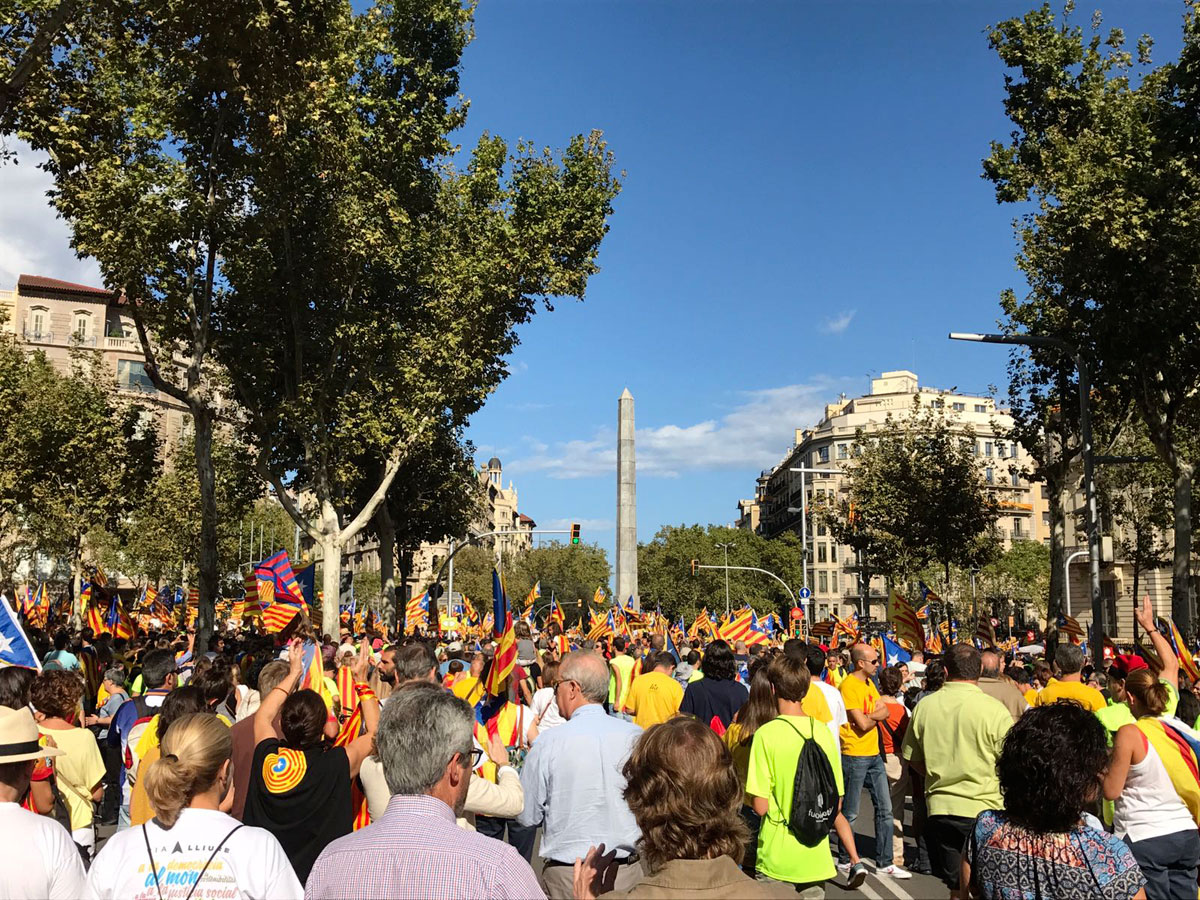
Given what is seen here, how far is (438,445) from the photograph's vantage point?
31.2m

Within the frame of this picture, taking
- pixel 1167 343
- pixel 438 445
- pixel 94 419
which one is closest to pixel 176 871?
pixel 1167 343

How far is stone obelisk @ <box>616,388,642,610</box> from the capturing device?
44312 mm

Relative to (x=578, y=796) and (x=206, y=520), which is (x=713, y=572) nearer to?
(x=206, y=520)

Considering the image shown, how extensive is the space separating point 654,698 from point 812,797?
12.3 ft

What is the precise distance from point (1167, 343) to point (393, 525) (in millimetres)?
21130

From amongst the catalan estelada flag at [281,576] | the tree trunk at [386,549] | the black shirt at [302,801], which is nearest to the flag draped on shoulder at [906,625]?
the catalan estelada flag at [281,576]

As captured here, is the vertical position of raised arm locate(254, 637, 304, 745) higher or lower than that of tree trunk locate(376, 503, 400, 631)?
lower

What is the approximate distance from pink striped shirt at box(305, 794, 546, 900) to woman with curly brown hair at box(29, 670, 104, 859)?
11.3 ft

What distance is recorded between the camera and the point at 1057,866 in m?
2.96

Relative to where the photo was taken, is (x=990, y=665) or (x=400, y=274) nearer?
(x=990, y=665)

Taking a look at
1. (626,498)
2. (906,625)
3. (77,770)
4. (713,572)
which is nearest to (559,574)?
(713,572)

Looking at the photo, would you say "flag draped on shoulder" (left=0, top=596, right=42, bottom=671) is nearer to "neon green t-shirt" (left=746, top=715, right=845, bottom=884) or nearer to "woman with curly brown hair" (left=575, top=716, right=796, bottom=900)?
"neon green t-shirt" (left=746, top=715, right=845, bottom=884)

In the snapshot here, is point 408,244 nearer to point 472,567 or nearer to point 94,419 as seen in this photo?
point 94,419

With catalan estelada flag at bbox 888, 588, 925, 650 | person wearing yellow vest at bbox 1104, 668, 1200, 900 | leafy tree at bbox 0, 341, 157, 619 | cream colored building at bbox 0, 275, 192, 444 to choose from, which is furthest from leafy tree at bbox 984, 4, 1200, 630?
cream colored building at bbox 0, 275, 192, 444
